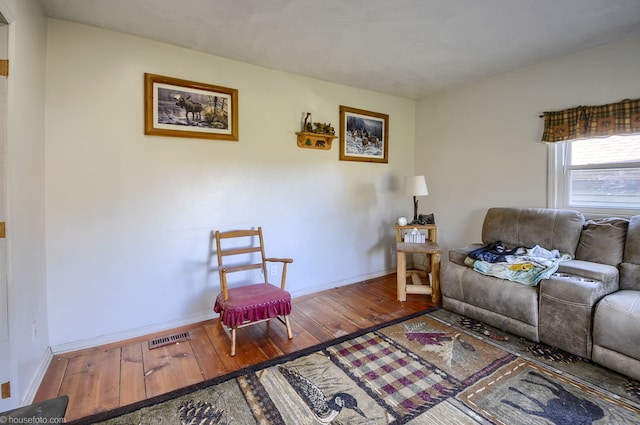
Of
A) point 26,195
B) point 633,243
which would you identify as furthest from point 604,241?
point 26,195

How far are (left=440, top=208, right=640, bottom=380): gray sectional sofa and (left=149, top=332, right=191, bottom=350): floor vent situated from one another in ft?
8.08

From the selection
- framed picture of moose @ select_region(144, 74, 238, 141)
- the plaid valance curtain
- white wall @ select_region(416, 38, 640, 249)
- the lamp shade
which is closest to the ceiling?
white wall @ select_region(416, 38, 640, 249)

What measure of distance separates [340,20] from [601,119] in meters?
2.47

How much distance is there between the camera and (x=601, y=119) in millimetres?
2645

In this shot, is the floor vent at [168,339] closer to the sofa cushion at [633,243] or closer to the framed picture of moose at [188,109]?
the framed picture of moose at [188,109]

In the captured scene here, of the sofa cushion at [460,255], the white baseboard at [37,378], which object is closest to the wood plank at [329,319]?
the sofa cushion at [460,255]

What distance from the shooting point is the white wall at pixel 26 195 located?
5.03 feet

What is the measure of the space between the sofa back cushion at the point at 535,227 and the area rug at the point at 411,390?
1013 mm

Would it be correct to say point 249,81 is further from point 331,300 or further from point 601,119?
point 601,119

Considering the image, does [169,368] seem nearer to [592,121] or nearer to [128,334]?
[128,334]

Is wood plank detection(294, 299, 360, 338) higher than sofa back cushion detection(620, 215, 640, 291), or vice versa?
sofa back cushion detection(620, 215, 640, 291)

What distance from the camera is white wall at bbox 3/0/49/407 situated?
1534mm

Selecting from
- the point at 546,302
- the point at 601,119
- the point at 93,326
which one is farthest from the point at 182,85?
the point at 601,119

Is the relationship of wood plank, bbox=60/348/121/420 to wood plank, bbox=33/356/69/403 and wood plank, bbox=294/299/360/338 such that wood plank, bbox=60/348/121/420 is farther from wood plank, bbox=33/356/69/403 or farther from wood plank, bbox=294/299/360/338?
wood plank, bbox=294/299/360/338
